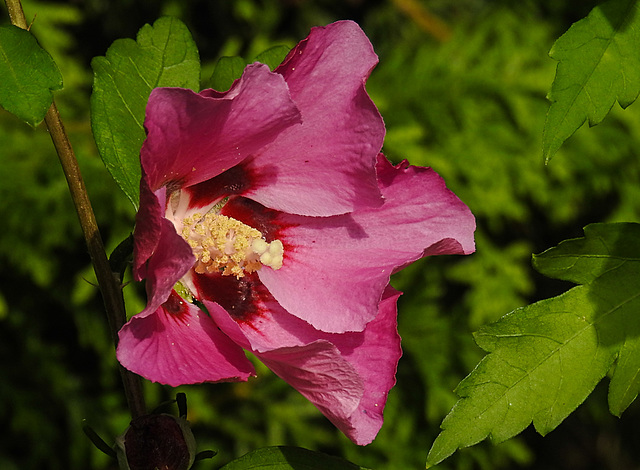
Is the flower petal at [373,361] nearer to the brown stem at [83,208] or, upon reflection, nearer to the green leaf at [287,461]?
the green leaf at [287,461]

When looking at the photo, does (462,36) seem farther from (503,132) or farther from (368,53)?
(368,53)

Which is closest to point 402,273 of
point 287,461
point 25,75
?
point 287,461

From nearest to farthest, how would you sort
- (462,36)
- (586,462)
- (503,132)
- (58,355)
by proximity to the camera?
(58,355) → (503,132) → (462,36) → (586,462)

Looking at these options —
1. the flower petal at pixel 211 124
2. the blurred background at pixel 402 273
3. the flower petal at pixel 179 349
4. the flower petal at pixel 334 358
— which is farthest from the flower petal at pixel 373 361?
the blurred background at pixel 402 273

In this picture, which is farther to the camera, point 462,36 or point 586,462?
point 586,462

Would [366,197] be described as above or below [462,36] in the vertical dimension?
above

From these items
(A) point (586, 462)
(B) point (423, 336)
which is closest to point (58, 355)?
(B) point (423, 336)

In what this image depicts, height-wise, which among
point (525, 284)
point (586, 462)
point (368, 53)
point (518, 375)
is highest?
point (368, 53)

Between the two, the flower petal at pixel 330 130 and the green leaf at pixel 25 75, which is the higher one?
the green leaf at pixel 25 75

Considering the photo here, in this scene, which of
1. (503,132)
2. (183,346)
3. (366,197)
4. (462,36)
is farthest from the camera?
(462,36)
